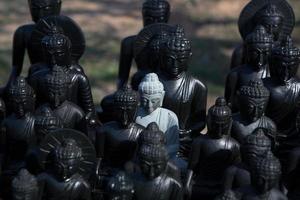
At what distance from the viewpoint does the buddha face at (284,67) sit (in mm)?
8031

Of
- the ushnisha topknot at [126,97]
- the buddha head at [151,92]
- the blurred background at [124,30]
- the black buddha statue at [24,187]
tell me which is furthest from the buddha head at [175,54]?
the blurred background at [124,30]

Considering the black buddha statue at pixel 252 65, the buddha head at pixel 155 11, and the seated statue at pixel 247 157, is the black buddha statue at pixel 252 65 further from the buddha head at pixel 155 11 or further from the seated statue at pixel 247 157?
the seated statue at pixel 247 157

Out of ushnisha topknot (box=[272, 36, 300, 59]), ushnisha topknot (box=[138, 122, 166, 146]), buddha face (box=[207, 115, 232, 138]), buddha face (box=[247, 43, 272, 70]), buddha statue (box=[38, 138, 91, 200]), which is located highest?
ushnisha topknot (box=[272, 36, 300, 59])

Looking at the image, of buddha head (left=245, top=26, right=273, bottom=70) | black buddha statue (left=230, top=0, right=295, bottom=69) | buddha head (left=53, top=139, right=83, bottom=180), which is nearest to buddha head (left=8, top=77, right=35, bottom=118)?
buddha head (left=53, top=139, right=83, bottom=180)

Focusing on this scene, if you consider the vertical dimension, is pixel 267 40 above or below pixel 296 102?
above

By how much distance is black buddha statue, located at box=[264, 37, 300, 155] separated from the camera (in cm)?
805

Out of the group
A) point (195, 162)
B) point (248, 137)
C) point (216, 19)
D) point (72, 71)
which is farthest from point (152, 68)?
point (216, 19)

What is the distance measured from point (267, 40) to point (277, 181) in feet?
5.97

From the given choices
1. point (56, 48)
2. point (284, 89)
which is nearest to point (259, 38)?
point (284, 89)

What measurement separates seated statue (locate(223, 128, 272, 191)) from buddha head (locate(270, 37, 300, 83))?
3.16 feet

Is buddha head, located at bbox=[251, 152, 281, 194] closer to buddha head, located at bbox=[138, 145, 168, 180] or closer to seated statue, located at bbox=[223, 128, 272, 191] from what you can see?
seated statue, located at bbox=[223, 128, 272, 191]

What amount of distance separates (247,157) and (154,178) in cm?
74

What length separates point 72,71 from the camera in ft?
28.0

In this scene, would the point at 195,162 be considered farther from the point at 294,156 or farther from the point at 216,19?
the point at 216,19
